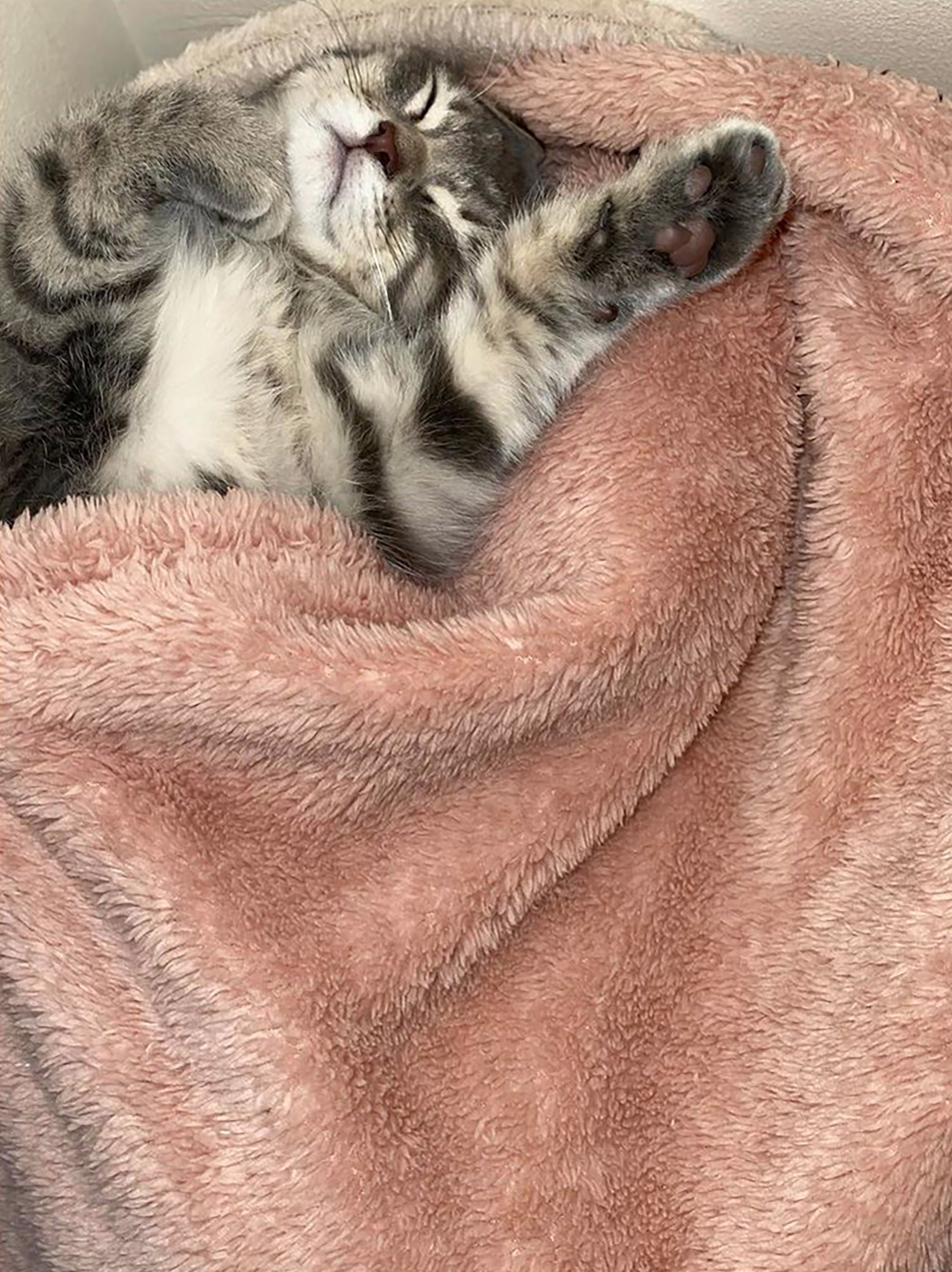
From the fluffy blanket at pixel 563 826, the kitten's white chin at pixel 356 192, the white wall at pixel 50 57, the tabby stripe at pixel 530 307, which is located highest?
the white wall at pixel 50 57

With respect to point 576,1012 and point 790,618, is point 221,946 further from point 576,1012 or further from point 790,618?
point 790,618

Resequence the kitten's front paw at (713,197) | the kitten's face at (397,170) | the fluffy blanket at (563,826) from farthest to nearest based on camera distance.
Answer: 1. the kitten's face at (397,170)
2. the kitten's front paw at (713,197)
3. the fluffy blanket at (563,826)

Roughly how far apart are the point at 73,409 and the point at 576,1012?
1.92ft

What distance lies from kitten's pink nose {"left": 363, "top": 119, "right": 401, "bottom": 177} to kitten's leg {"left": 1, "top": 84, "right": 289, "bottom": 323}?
0.08 meters

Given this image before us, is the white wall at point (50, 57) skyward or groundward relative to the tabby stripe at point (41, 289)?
skyward

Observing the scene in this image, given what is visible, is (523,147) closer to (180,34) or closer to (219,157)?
(219,157)

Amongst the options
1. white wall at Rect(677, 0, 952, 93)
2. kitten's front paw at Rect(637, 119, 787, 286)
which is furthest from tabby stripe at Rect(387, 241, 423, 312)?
white wall at Rect(677, 0, 952, 93)

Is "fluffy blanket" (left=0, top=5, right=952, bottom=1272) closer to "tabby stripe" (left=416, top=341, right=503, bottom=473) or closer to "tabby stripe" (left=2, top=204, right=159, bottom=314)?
"tabby stripe" (left=416, top=341, right=503, bottom=473)

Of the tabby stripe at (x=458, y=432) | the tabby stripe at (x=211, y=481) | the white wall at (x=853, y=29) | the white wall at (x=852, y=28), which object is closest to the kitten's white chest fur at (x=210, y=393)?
the tabby stripe at (x=211, y=481)

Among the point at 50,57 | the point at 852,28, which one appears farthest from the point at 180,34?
the point at 852,28

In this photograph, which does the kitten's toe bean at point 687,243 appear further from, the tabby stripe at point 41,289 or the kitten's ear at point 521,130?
the tabby stripe at point 41,289

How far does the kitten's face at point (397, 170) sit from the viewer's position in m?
1.06

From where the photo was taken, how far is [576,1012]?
90cm

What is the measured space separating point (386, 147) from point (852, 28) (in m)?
0.40
